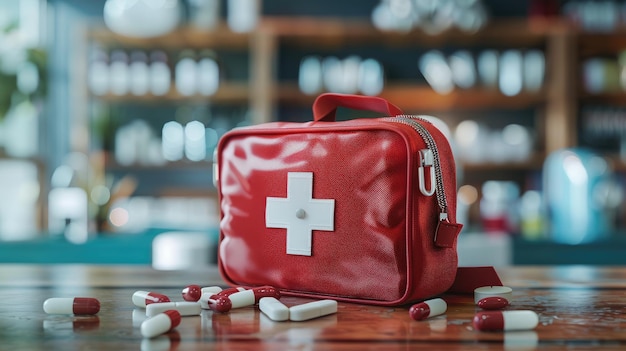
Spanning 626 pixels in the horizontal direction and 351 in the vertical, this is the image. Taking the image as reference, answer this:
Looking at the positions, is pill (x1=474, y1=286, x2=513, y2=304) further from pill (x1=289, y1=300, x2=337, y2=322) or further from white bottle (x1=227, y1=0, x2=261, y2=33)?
white bottle (x1=227, y1=0, x2=261, y2=33)

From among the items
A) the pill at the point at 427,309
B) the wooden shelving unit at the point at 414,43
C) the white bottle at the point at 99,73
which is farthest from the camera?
the white bottle at the point at 99,73

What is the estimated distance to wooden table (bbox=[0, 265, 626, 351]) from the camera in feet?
1.90

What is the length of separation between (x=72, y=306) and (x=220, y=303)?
151 mm

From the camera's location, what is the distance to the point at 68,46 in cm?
410

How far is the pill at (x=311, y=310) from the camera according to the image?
68 cm

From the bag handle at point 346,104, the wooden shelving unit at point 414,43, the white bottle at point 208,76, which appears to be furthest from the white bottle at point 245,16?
the bag handle at point 346,104

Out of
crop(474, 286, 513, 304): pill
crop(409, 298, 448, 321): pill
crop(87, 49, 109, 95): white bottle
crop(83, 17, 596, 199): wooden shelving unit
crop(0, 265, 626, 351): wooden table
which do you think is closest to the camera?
crop(0, 265, 626, 351): wooden table

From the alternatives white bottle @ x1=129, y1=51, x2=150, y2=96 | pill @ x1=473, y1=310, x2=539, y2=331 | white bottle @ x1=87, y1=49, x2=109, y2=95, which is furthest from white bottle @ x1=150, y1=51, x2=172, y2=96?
pill @ x1=473, y1=310, x2=539, y2=331

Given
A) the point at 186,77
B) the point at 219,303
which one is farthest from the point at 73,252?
the point at 219,303

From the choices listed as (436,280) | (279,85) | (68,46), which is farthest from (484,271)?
(68,46)

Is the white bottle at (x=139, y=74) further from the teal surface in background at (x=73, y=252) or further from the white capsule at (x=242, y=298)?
the white capsule at (x=242, y=298)

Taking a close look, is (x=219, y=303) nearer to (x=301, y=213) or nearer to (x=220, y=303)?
(x=220, y=303)

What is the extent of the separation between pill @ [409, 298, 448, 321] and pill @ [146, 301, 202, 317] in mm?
214

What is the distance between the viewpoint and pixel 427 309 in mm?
690
